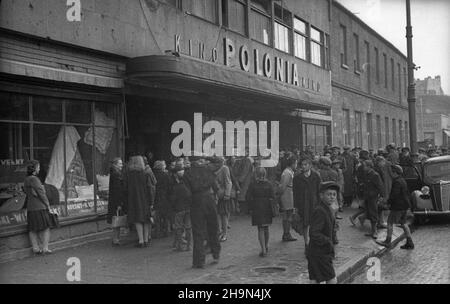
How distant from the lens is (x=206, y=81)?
11172 mm

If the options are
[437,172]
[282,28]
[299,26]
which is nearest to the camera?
[437,172]

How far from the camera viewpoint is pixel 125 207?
9875 mm

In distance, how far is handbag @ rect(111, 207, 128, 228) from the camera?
383 inches

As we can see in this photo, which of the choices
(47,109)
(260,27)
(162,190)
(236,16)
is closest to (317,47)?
(260,27)

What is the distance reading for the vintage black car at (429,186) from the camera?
38.5 feet

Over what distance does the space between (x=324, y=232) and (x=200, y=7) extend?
9.55m

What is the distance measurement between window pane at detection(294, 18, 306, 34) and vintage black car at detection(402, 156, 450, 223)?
905cm

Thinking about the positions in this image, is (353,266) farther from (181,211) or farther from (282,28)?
(282,28)

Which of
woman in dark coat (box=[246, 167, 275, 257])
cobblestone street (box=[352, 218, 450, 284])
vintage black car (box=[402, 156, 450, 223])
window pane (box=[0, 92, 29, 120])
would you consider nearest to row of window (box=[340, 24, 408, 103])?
vintage black car (box=[402, 156, 450, 223])

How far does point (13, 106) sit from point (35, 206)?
6.01ft

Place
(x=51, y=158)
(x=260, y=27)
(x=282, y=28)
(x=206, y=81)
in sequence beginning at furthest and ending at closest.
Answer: (x=282, y=28), (x=260, y=27), (x=206, y=81), (x=51, y=158)

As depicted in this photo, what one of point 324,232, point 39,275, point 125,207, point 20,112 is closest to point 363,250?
point 324,232

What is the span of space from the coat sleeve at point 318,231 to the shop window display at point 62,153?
222 inches

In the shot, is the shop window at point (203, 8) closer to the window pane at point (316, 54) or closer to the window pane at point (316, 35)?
the window pane at point (316, 54)
